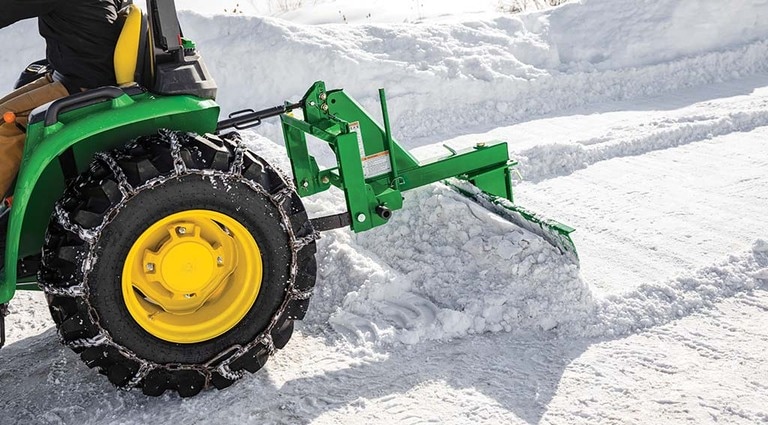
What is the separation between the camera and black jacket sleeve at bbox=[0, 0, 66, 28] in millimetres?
2988

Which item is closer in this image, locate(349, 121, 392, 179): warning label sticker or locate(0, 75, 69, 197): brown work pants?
locate(0, 75, 69, 197): brown work pants

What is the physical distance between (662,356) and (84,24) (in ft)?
8.87

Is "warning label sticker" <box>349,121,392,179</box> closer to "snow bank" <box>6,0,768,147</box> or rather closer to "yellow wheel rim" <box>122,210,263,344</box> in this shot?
"yellow wheel rim" <box>122,210,263,344</box>

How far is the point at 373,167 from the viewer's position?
4.05 meters

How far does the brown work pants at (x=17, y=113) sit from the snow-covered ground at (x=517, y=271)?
0.91 metres

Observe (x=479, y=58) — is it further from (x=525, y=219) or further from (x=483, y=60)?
(x=525, y=219)

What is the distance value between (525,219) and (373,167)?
81 centimetres

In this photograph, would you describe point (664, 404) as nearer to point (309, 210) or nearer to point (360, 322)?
point (360, 322)

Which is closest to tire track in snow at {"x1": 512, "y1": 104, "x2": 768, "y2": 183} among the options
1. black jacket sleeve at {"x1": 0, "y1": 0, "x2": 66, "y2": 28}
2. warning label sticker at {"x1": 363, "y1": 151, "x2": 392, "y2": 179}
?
warning label sticker at {"x1": 363, "y1": 151, "x2": 392, "y2": 179}

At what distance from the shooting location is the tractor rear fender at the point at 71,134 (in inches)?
117

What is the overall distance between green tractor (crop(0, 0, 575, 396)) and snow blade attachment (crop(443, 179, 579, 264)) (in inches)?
38.8

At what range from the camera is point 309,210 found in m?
4.70

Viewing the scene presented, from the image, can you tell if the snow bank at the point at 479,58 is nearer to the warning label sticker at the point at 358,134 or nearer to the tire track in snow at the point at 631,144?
the tire track in snow at the point at 631,144

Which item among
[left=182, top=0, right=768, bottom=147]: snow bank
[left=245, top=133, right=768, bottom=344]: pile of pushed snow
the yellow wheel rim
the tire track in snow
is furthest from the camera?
[left=182, top=0, right=768, bottom=147]: snow bank
